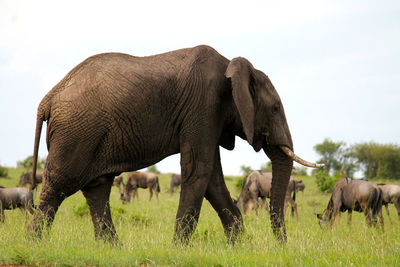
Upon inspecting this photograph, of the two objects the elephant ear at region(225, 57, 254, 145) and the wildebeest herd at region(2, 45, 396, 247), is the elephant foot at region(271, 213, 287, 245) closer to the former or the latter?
the wildebeest herd at region(2, 45, 396, 247)

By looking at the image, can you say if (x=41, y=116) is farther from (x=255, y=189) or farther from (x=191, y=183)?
(x=255, y=189)

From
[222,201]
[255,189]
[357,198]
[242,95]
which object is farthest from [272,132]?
[255,189]

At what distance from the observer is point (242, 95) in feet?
23.5

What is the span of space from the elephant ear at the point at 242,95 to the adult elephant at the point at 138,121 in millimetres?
15

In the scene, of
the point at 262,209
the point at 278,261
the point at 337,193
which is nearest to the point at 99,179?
the point at 278,261

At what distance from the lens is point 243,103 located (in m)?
7.15

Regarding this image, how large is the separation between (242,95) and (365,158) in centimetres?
4898

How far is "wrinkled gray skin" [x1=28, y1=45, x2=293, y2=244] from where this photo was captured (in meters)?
6.98

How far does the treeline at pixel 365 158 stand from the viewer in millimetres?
49062

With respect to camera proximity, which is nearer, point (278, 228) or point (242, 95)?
point (242, 95)

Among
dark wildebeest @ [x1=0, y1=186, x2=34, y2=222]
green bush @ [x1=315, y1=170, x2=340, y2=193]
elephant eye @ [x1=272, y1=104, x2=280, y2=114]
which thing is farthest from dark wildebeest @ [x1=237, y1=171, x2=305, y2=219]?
elephant eye @ [x1=272, y1=104, x2=280, y2=114]

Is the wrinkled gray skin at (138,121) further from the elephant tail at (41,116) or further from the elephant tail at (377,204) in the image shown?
the elephant tail at (377,204)

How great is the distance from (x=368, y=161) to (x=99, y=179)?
49189 mm

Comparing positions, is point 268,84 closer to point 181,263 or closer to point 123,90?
point 123,90
